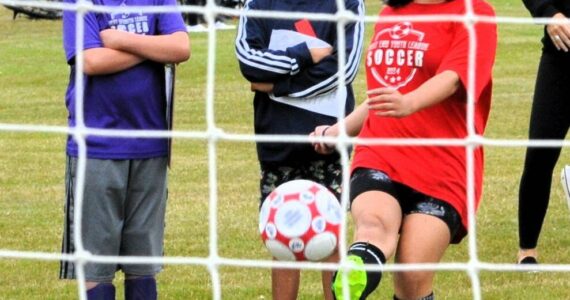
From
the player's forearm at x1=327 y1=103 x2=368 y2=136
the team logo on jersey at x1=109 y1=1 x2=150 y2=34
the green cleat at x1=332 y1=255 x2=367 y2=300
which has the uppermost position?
the team logo on jersey at x1=109 y1=1 x2=150 y2=34

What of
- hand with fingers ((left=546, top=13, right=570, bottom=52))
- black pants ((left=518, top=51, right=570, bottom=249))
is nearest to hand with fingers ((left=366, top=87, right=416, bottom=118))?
hand with fingers ((left=546, top=13, right=570, bottom=52))

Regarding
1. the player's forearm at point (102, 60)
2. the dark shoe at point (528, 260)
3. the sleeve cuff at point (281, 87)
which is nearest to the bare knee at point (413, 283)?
the sleeve cuff at point (281, 87)

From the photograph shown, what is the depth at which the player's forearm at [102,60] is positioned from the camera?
4887 millimetres

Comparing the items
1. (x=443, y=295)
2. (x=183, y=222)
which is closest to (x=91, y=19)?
(x=443, y=295)

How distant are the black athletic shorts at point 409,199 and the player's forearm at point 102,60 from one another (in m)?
0.98

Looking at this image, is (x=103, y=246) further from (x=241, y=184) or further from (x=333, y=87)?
(x=241, y=184)

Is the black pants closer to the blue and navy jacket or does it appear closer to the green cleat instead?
the blue and navy jacket

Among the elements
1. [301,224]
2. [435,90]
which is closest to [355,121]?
[435,90]

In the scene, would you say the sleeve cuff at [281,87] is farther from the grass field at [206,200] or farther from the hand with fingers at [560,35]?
the hand with fingers at [560,35]

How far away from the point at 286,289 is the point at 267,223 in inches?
38.2

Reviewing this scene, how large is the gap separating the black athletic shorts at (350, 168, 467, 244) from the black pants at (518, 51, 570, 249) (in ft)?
6.31

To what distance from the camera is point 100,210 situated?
5.04 m

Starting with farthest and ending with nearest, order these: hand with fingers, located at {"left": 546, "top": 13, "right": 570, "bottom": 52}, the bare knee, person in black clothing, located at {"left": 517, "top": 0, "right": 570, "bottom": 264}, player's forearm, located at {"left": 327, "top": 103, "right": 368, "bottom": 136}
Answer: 1. person in black clothing, located at {"left": 517, "top": 0, "right": 570, "bottom": 264}
2. hand with fingers, located at {"left": 546, "top": 13, "right": 570, "bottom": 52}
3. player's forearm, located at {"left": 327, "top": 103, "right": 368, "bottom": 136}
4. the bare knee

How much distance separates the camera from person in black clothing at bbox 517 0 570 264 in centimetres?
643
